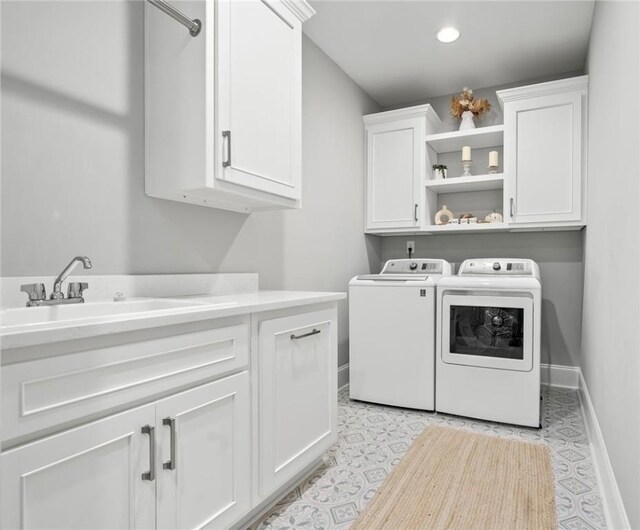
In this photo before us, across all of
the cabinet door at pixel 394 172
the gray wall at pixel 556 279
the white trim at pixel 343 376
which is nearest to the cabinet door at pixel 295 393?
the white trim at pixel 343 376

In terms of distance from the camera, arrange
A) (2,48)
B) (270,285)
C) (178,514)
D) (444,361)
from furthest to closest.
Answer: (444,361)
(270,285)
(2,48)
(178,514)

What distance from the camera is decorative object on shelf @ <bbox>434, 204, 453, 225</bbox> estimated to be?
11.4 ft

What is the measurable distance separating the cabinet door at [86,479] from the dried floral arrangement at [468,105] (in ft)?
10.7

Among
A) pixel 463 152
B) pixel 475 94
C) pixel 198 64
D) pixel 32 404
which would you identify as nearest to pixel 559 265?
pixel 463 152

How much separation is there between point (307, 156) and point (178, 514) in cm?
224

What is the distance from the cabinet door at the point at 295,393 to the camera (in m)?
1.53

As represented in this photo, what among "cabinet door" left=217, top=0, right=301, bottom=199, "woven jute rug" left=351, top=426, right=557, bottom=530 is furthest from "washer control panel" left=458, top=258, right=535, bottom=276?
"cabinet door" left=217, top=0, right=301, bottom=199

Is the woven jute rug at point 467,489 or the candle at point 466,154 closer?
the woven jute rug at point 467,489

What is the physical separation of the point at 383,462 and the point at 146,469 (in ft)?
4.35

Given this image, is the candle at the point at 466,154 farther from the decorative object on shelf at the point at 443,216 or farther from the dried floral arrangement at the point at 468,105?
the decorative object on shelf at the point at 443,216

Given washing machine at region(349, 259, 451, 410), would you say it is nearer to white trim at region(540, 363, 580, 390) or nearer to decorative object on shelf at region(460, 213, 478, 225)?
decorative object on shelf at region(460, 213, 478, 225)

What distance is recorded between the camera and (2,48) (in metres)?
1.26

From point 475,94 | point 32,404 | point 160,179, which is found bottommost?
point 32,404

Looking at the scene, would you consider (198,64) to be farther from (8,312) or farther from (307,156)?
(307,156)
